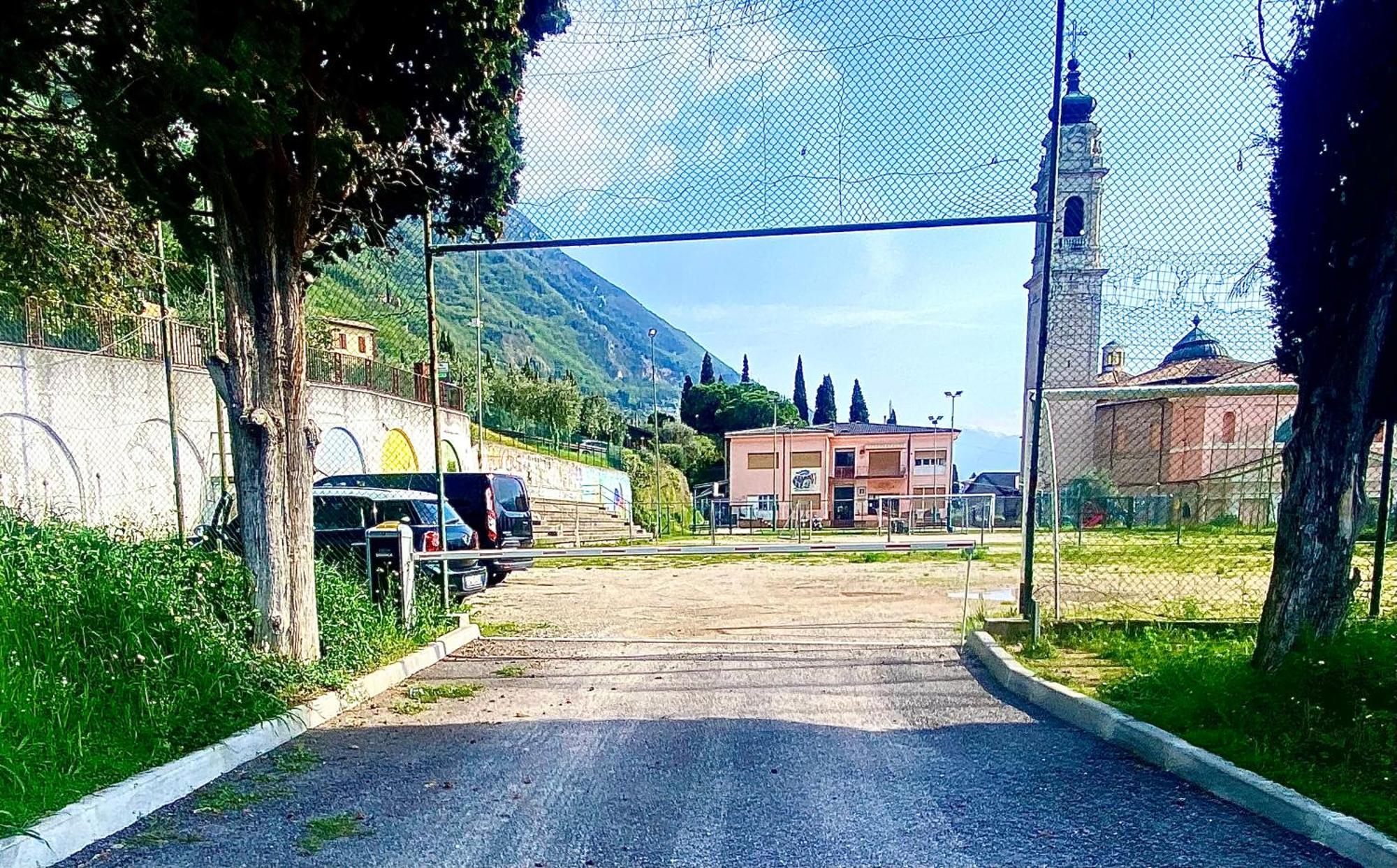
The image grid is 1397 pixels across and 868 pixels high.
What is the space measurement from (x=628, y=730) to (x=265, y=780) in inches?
72.1

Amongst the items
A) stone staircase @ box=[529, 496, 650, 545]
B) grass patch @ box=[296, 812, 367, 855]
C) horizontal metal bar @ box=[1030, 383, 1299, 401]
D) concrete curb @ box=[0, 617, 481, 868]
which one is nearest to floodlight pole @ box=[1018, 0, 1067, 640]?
horizontal metal bar @ box=[1030, 383, 1299, 401]

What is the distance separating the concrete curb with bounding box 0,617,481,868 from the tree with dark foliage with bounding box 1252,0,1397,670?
558 centimetres

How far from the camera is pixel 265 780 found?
11.0ft

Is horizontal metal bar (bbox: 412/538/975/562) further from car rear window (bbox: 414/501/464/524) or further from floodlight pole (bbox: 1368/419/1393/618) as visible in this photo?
floodlight pole (bbox: 1368/419/1393/618)

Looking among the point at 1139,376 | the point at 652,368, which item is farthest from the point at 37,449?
the point at 652,368

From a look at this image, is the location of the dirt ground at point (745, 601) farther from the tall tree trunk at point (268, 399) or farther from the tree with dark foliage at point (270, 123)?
the tree with dark foliage at point (270, 123)

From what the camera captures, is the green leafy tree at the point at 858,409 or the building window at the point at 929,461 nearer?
the building window at the point at 929,461

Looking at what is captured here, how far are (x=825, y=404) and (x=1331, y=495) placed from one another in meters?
85.7

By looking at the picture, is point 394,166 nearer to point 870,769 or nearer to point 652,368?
point 870,769

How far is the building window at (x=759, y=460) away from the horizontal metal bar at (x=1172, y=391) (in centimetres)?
4543

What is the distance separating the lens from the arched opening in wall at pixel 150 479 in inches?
446

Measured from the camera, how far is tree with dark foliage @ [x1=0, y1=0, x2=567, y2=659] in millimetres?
3781

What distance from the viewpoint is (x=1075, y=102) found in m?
5.35

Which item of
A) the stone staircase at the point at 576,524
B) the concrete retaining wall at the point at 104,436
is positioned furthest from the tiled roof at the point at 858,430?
the concrete retaining wall at the point at 104,436
